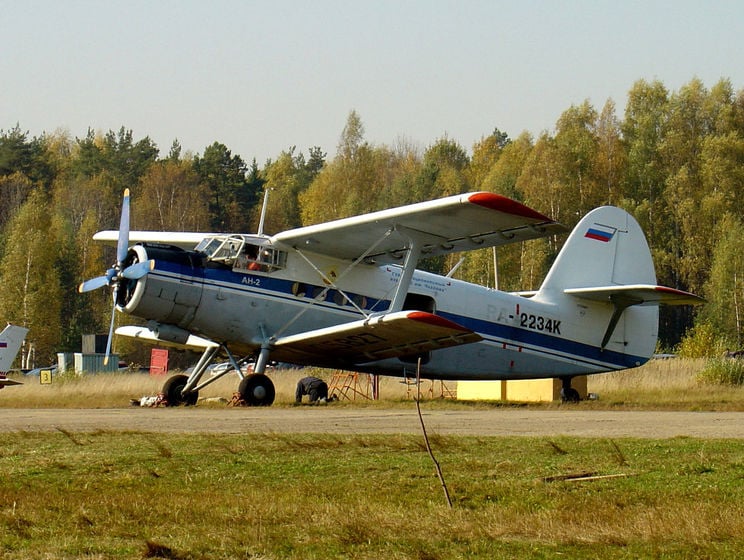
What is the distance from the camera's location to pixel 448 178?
263ft

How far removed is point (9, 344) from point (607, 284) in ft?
45.8

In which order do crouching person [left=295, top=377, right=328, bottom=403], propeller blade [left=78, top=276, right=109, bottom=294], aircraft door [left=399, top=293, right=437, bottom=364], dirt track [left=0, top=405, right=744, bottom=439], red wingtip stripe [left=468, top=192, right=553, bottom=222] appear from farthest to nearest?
crouching person [left=295, top=377, right=328, bottom=403] < aircraft door [left=399, top=293, right=437, bottom=364] < propeller blade [left=78, top=276, right=109, bottom=294] < red wingtip stripe [left=468, top=192, right=553, bottom=222] < dirt track [left=0, top=405, right=744, bottom=439]

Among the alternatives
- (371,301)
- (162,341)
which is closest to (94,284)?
(162,341)

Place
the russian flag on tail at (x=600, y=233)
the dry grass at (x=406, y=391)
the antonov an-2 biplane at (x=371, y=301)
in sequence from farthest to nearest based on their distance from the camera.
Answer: the russian flag on tail at (x=600, y=233) < the dry grass at (x=406, y=391) < the antonov an-2 biplane at (x=371, y=301)

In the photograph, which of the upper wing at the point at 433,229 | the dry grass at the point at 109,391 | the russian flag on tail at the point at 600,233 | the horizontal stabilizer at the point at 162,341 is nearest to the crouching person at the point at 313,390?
the dry grass at the point at 109,391

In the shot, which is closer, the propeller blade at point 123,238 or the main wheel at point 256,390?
the main wheel at point 256,390

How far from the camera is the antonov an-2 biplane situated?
18.2 m

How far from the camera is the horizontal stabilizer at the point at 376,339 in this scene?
1748cm

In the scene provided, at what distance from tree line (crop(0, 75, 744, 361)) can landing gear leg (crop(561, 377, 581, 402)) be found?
84.2 ft

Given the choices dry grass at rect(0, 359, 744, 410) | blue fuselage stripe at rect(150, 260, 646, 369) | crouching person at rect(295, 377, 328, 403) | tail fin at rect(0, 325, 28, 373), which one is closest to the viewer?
blue fuselage stripe at rect(150, 260, 646, 369)

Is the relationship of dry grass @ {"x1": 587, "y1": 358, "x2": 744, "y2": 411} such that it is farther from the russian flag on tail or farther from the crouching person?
the crouching person

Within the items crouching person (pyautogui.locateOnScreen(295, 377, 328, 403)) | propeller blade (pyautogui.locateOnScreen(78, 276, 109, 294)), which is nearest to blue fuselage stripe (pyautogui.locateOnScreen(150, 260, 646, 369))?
propeller blade (pyautogui.locateOnScreen(78, 276, 109, 294))

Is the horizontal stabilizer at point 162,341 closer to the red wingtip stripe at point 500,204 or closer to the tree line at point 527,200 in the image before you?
the red wingtip stripe at point 500,204

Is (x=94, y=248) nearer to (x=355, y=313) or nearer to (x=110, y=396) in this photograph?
(x=110, y=396)
